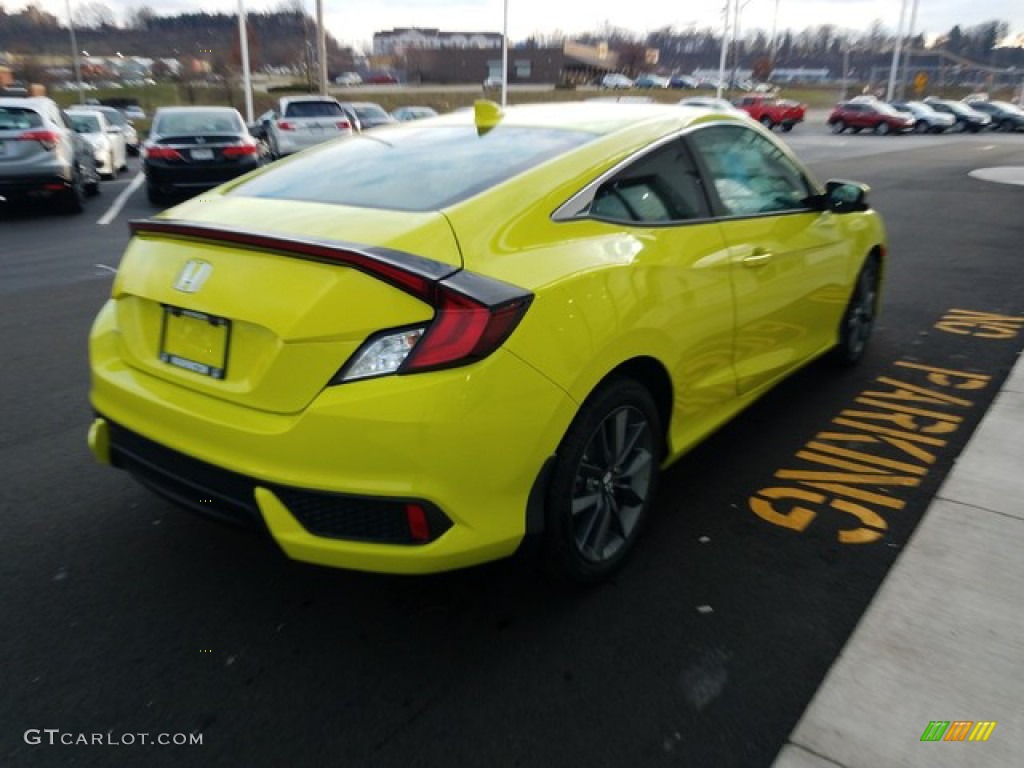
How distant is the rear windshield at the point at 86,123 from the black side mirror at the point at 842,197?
1787 centimetres

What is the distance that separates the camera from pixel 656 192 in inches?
123

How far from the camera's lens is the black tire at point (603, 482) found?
8.48 ft

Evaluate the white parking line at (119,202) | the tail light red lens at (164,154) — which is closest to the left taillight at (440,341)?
the white parking line at (119,202)

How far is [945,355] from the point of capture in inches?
221

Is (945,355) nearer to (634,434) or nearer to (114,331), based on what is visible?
(634,434)

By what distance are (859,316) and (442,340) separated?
373 centimetres

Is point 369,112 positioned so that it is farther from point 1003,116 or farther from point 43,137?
point 1003,116

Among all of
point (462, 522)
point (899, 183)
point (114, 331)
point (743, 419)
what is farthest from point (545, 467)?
point (899, 183)

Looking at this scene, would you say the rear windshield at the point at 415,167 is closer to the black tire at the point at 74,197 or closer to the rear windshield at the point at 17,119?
the black tire at the point at 74,197

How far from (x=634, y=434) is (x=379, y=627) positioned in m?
1.09

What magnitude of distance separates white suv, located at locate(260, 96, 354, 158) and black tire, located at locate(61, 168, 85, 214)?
4.61 m

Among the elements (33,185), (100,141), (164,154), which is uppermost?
(164,154)

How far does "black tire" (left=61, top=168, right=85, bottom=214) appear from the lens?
12.0 m

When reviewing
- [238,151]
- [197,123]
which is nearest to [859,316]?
[238,151]
